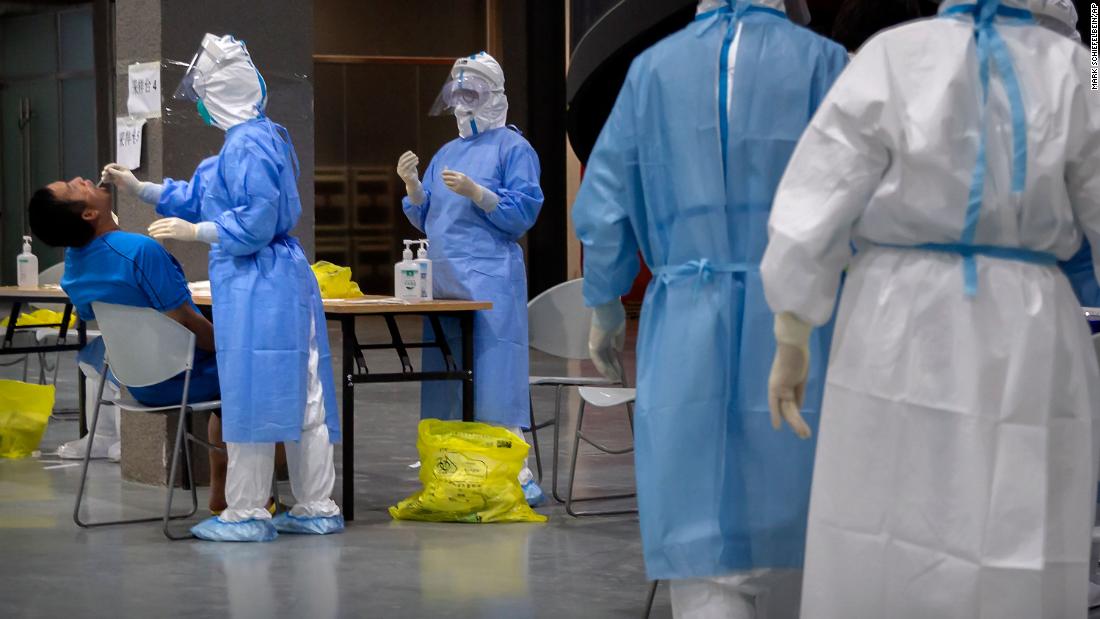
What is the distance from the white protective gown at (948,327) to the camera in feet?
7.67

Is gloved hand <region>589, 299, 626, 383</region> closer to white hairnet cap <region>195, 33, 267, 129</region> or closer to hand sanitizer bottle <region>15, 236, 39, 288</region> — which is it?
white hairnet cap <region>195, 33, 267, 129</region>

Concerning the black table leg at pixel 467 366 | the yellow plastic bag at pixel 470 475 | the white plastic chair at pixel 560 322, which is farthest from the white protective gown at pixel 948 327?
the white plastic chair at pixel 560 322

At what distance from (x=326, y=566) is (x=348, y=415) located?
77 cm

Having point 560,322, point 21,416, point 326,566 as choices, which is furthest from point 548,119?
point 326,566

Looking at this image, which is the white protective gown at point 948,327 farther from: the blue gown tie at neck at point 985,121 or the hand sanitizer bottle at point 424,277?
the hand sanitizer bottle at point 424,277

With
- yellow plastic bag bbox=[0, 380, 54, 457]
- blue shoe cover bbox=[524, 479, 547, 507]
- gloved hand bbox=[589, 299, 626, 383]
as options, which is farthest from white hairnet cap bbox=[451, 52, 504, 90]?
gloved hand bbox=[589, 299, 626, 383]

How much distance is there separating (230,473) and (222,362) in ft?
1.11

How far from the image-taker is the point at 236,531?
4.66m

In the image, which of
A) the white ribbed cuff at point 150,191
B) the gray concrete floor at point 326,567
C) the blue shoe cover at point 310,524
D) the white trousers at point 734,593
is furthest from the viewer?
the white ribbed cuff at point 150,191

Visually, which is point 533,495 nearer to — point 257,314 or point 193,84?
point 257,314

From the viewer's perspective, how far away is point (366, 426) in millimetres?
7438

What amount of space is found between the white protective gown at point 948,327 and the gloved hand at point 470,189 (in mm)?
2848

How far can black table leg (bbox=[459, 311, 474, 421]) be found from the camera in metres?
5.22

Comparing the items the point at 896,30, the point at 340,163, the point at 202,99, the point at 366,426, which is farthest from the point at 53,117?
the point at 896,30
